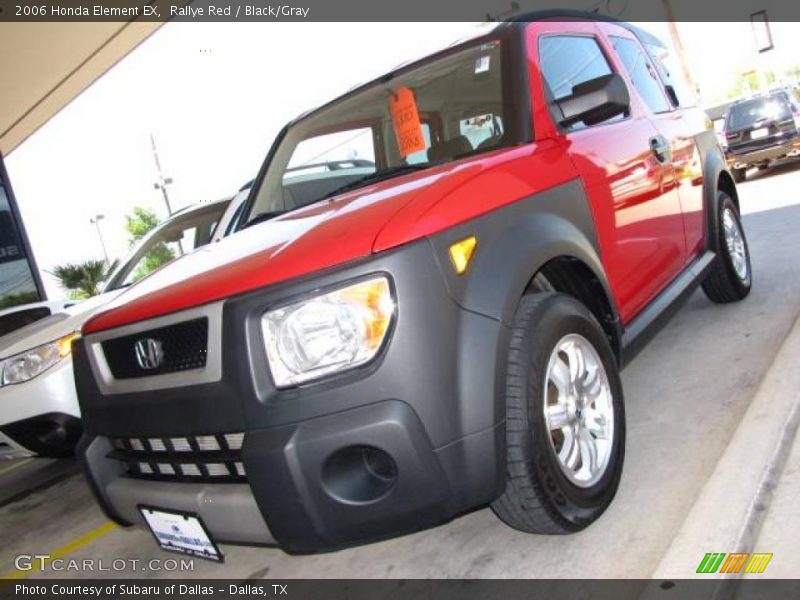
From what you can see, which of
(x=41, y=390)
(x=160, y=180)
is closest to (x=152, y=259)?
(x=41, y=390)

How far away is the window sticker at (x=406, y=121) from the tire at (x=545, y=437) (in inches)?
41.1

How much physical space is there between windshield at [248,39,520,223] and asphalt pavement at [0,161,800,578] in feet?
4.73

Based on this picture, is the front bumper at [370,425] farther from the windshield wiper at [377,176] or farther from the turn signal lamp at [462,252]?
the windshield wiper at [377,176]

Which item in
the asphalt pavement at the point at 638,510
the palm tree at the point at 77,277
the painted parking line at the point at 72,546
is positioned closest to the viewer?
the asphalt pavement at the point at 638,510

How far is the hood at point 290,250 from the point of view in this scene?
6.34 ft

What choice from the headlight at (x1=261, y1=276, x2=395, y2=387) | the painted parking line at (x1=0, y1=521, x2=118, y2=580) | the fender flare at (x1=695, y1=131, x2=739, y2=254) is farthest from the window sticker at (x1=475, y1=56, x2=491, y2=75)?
the painted parking line at (x1=0, y1=521, x2=118, y2=580)

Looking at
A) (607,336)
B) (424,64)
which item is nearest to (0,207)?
(424,64)

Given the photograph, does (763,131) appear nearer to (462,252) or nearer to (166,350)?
(462,252)

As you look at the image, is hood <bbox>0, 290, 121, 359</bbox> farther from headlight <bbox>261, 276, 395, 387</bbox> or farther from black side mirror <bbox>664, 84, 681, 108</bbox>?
black side mirror <bbox>664, 84, 681, 108</bbox>

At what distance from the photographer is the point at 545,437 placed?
83.1 inches

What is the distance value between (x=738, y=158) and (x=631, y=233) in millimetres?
11716

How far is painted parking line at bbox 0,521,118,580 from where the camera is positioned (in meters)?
3.42

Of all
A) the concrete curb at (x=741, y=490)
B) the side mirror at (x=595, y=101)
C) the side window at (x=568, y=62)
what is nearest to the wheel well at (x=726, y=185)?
the side window at (x=568, y=62)

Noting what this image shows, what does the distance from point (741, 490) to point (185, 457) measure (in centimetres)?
186
